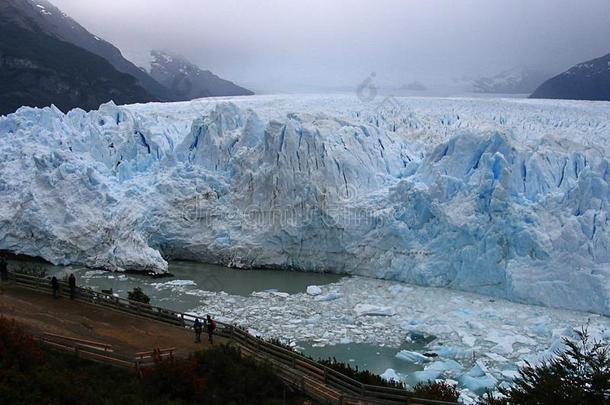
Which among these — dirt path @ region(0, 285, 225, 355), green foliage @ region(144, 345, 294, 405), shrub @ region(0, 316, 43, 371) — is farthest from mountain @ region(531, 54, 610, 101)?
shrub @ region(0, 316, 43, 371)

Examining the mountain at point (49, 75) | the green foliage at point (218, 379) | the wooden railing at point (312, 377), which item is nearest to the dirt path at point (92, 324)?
the wooden railing at point (312, 377)

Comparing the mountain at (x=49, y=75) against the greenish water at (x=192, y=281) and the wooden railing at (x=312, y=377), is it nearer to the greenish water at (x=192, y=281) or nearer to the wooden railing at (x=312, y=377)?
the greenish water at (x=192, y=281)

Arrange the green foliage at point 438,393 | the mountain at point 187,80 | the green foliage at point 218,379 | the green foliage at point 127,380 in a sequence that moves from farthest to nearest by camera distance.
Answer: the mountain at point 187,80
the green foliage at point 438,393
the green foliage at point 218,379
the green foliage at point 127,380

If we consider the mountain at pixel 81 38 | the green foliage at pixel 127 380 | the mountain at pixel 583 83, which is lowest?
the green foliage at pixel 127 380

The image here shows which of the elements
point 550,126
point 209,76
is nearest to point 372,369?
point 550,126

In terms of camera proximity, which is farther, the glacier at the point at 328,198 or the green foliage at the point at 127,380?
A: the glacier at the point at 328,198

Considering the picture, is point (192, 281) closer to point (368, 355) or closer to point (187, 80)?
point (368, 355)
